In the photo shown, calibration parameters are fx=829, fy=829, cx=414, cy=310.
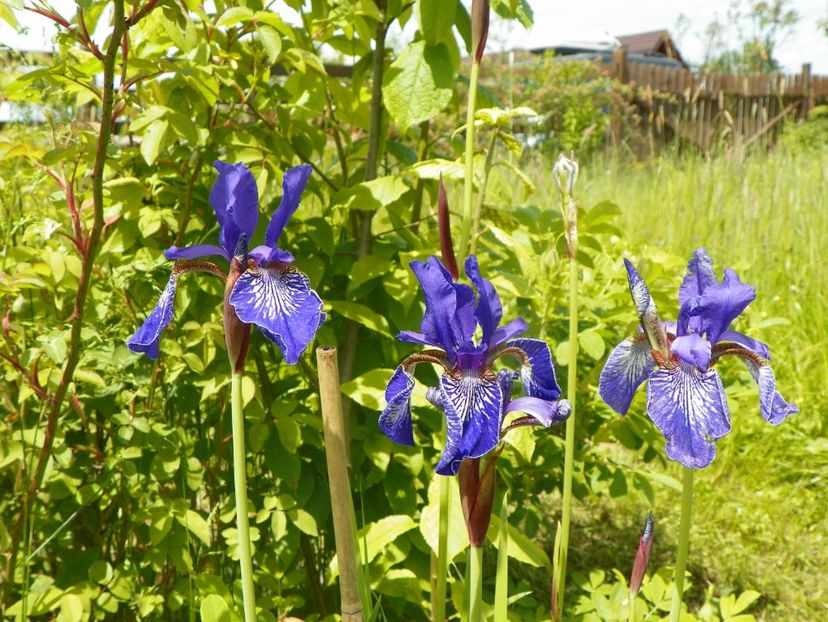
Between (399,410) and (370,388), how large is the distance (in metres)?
0.54

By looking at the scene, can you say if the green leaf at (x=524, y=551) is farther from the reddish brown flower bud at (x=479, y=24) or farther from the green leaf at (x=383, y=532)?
the reddish brown flower bud at (x=479, y=24)

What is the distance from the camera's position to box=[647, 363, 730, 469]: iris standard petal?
93 centimetres

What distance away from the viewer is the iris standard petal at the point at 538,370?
1.00 metres

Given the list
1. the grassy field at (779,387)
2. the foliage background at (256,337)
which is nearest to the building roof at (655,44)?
the grassy field at (779,387)

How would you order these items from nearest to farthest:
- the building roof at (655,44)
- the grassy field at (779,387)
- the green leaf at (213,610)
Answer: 1. the green leaf at (213,610)
2. the grassy field at (779,387)
3. the building roof at (655,44)

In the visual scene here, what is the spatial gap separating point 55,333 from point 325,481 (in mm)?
628

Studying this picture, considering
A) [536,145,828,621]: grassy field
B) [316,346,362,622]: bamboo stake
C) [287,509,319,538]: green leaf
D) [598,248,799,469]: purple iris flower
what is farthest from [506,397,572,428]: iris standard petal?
[536,145,828,621]: grassy field

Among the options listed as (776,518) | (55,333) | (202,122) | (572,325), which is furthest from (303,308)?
(776,518)

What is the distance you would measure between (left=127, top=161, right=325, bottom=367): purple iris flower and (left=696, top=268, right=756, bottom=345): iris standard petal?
47 cm

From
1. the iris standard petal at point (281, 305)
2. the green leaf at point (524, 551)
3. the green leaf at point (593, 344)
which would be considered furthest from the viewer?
the green leaf at point (593, 344)

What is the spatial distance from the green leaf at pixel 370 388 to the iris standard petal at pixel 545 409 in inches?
20.9

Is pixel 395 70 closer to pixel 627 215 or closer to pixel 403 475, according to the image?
pixel 403 475

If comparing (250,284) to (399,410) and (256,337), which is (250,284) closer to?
(399,410)

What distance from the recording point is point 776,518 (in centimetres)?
294
